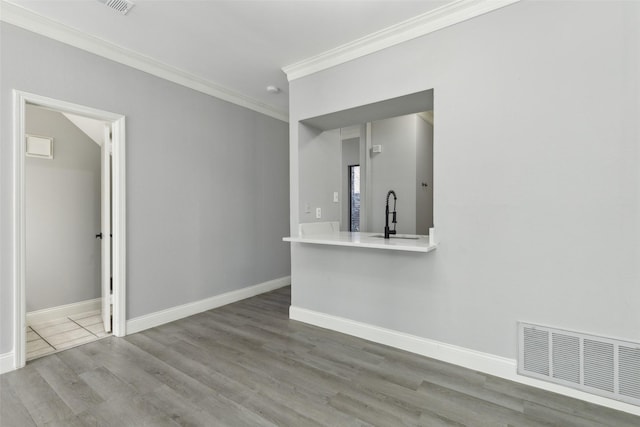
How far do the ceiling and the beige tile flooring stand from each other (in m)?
2.83

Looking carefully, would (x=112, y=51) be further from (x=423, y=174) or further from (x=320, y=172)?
(x=423, y=174)

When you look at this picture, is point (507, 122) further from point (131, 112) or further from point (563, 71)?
point (131, 112)

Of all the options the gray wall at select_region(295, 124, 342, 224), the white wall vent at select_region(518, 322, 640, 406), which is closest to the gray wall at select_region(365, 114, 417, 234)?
the gray wall at select_region(295, 124, 342, 224)

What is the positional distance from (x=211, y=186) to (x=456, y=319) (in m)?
3.07

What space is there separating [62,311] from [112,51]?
300 cm

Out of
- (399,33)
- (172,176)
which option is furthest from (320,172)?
(172,176)

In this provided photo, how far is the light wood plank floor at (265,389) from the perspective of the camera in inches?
68.8

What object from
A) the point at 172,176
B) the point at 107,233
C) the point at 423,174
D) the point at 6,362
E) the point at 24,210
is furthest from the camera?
the point at 423,174

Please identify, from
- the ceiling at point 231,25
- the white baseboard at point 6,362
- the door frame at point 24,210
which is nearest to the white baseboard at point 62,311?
the door frame at point 24,210

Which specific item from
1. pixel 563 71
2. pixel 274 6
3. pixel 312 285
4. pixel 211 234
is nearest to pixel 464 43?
pixel 563 71

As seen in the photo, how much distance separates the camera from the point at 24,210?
237 centimetres

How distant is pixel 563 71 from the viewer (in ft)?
6.44

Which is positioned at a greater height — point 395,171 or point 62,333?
point 395,171

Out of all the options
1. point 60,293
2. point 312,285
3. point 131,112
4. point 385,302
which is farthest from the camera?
point 60,293
